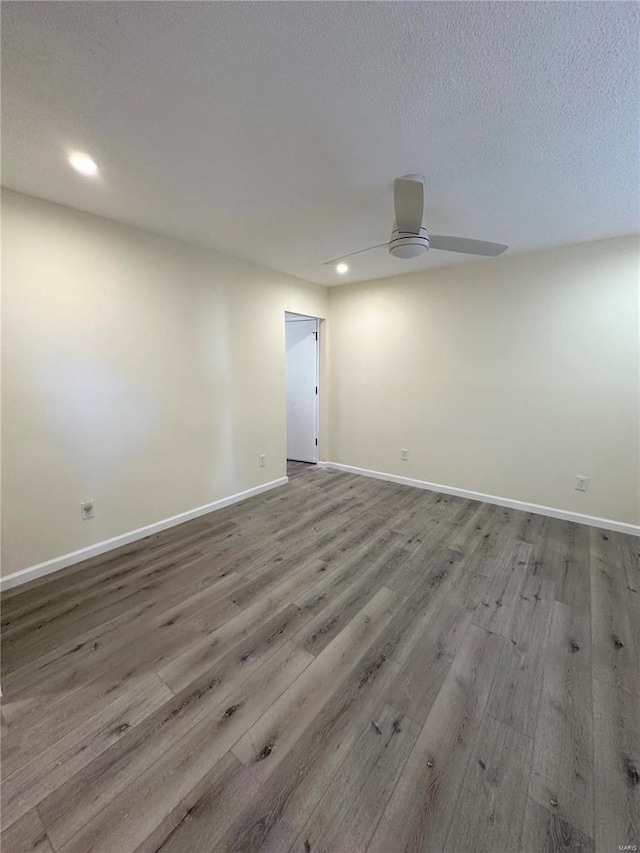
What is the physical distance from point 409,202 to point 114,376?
7.81ft

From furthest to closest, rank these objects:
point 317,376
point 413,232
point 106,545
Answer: point 317,376, point 106,545, point 413,232

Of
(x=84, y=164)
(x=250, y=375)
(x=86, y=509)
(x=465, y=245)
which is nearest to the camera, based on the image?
(x=84, y=164)

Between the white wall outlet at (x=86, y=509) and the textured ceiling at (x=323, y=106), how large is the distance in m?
2.09

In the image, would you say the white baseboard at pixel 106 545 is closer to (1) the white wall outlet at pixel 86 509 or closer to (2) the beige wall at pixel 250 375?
(2) the beige wall at pixel 250 375

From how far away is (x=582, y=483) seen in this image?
312 cm

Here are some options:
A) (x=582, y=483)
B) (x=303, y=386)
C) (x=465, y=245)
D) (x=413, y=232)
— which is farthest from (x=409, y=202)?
(x=303, y=386)

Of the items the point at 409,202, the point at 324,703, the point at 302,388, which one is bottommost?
the point at 324,703

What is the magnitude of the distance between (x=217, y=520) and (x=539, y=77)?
3.46 meters

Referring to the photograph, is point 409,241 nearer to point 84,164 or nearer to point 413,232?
point 413,232

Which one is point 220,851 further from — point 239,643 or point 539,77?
point 539,77

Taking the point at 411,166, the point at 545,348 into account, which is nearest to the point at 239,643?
the point at 411,166

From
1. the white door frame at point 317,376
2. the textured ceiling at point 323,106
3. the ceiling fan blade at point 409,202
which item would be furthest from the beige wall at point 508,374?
the ceiling fan blade at point 409,202

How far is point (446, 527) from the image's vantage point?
305cm

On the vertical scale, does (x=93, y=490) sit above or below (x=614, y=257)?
below
